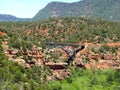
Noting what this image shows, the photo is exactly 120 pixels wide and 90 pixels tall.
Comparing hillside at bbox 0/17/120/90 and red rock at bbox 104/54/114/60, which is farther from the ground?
hillside at bbox 0/17/120/90

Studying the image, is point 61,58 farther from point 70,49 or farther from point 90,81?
point 70,49

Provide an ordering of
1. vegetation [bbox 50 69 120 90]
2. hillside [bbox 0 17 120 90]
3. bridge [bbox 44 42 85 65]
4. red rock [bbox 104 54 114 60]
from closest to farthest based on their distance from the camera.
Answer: hillside [bbox 0 17 120 90]
vegetation [bbox 50 69 120 90]
bridge [bbox 44 42 85 65]
red rock [bbox 104 54 114 60]

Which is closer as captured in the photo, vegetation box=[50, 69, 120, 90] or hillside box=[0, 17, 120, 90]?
hillside box=[0, 17, 120, 90]

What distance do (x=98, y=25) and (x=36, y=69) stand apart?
83.7 m

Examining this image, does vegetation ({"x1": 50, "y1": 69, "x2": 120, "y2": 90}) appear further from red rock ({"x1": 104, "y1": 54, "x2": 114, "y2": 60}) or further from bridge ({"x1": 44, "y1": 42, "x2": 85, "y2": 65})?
red rock ({"x1": 104, "y1": 54, "x2": 114, "y2": 60})

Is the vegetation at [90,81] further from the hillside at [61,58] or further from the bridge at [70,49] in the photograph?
the bridge at [70,49]

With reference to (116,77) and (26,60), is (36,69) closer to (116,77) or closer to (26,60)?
(26,60)

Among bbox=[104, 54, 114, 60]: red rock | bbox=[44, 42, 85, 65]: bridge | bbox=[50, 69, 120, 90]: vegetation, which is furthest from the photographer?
bbox=[104, 54, 114, 60]: red rock

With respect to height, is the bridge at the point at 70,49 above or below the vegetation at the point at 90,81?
above

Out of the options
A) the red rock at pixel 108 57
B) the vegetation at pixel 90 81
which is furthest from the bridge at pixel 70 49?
the vegetation at pixel 90 81

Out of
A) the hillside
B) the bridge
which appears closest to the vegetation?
the hillside

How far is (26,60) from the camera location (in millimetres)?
73938

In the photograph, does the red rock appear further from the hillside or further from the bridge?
the bridge

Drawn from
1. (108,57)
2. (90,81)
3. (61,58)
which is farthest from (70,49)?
(90,81)
